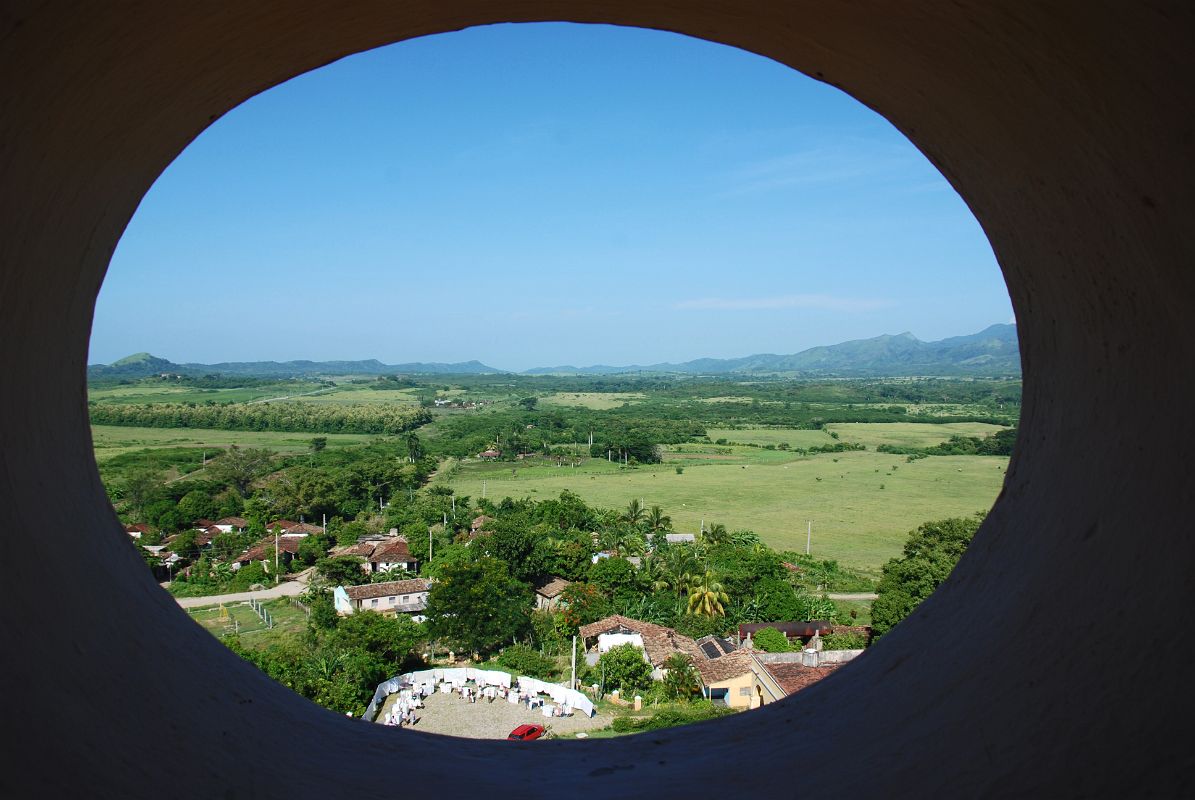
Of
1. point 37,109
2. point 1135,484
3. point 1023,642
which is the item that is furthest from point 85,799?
point 1135,484

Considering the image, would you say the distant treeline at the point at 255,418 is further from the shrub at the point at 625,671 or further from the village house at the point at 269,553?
the shrub at the point at 625,671

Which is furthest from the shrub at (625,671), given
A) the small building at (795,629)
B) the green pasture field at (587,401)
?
the green pasture field at (587,401)

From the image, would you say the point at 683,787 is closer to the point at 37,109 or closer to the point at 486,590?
the point at 37,109

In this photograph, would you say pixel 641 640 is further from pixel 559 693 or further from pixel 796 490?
pixel 796 490

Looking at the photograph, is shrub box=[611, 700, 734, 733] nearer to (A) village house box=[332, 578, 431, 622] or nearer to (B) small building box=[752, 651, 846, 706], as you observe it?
(B) small building box=[752, 651, 846, 706]

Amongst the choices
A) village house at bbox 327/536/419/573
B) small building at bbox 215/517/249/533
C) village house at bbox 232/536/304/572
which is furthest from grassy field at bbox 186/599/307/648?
small building at bbox 215/517/249/533

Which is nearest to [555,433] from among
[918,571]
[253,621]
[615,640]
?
[253,621]
